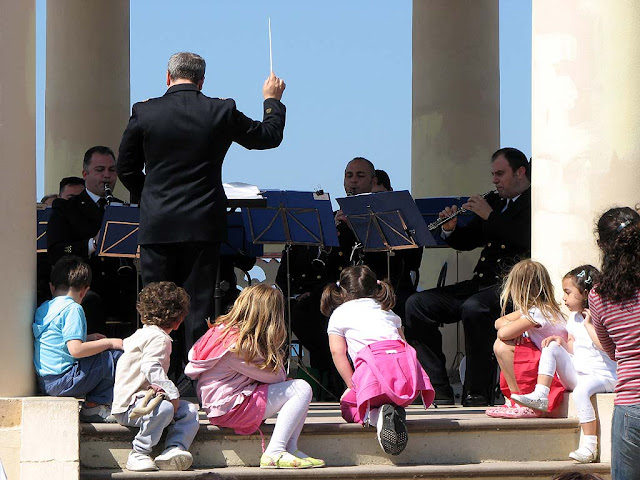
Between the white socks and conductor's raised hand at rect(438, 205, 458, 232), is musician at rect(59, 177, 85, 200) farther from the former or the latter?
the white socks

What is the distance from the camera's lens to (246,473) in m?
7.88

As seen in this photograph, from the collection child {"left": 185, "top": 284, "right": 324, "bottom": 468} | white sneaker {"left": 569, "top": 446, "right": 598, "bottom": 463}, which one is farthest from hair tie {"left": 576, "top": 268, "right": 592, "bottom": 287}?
child {"left": 185, "top": 284, "right": 324, "bottom": 468}

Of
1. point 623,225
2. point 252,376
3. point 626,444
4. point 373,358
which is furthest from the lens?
point 373,358

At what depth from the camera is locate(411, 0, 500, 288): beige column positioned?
14.9 metres

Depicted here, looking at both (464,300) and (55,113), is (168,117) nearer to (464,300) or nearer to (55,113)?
(464,300)

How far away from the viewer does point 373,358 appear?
28.0 ft

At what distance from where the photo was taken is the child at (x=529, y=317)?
8930 mm

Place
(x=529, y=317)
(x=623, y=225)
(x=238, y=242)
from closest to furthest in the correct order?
(x=623, y=225)
(x=529, y=317)
(x=238, y=242)

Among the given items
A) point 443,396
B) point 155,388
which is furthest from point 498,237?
point 155,388

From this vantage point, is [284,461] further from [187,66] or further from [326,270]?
[326,270]

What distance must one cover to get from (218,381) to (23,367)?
120cm

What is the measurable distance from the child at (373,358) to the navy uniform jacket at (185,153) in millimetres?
932

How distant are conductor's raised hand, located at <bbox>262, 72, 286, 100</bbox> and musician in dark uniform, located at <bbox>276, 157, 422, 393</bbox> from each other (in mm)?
2815

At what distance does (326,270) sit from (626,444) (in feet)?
19.0
